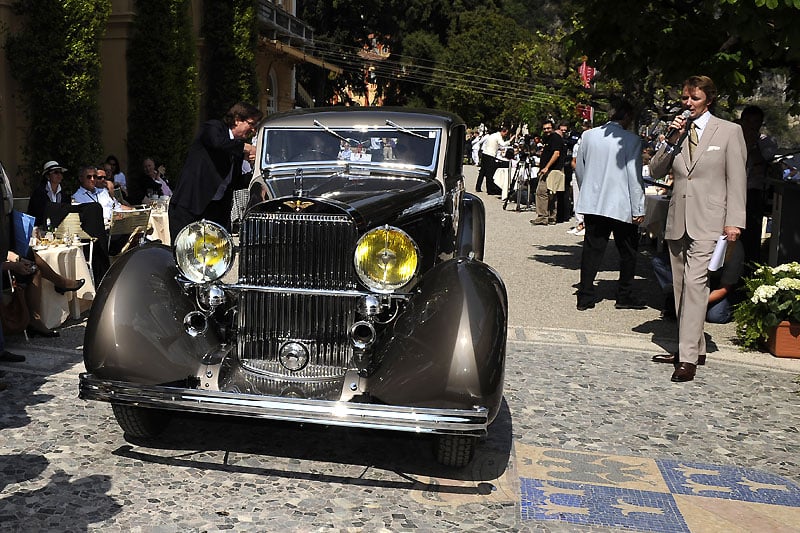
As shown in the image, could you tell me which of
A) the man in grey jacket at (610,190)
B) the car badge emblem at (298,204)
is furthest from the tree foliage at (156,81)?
the car badge emblem at (298,204)

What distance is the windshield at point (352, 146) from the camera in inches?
246

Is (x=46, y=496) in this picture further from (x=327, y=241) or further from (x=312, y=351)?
(x=327, y=241)

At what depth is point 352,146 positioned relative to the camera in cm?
626

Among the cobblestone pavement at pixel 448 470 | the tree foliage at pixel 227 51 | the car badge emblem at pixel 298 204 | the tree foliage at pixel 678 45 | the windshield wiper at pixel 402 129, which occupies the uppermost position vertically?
the tree foliage at pixel 227 51

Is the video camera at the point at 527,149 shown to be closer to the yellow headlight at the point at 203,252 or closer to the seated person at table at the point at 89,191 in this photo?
the seated person at table at the point at 89,191

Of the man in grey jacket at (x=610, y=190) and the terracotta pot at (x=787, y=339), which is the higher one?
the man in grey jacket at (x=610, y=190)

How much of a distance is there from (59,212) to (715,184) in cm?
600

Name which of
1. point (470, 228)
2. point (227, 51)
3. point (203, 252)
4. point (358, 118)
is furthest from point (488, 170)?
point (203, 252)

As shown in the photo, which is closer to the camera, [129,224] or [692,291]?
[692,291]

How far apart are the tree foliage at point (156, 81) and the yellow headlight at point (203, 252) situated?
11.9 metres

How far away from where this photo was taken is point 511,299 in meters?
9.66

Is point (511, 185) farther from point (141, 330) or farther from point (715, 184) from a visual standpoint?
point (141, 330)

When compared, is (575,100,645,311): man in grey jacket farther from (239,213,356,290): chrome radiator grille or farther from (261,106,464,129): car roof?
(239,213,356,290): chrome radiator grille

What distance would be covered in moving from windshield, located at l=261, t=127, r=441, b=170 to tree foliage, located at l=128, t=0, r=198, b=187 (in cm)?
1036
